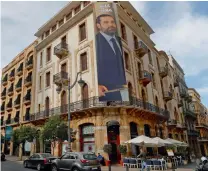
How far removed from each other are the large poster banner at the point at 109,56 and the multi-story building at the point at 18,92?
13.2 metres

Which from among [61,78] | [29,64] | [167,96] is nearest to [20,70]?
[29,64]

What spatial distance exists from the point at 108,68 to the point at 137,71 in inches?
227

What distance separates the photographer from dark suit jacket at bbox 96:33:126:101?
1981 cm

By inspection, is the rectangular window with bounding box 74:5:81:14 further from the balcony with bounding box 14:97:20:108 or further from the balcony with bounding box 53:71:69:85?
the balcony with bounding box 14:97:20:108

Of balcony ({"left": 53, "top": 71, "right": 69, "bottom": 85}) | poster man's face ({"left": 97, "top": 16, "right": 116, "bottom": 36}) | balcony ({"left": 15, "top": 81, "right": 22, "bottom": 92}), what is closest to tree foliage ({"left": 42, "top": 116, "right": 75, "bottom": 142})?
balcony ({"left": 53, "top": 71, "right": 69, "bottom": 85})

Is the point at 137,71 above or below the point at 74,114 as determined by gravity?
above

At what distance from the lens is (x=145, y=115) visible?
75.2 feet

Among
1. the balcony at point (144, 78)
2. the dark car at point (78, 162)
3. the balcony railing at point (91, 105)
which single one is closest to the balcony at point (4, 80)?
the balcony railing at point (91, 105)

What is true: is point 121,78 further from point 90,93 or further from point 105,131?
point 105,131

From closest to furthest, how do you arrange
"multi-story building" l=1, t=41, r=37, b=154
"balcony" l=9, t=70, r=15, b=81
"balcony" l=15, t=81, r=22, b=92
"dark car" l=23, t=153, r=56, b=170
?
"dark car" l=23, t=153, r=56, b=170 < "multi-story building" l=1, t=41, r=37, b=154 < "balcony" l=15, t=81, r=22, b=92 < "balcony" l=9, t=70, r=15, b=81

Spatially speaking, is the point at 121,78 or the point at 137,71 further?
the point at 137,71

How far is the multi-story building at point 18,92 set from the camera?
30.0 meters

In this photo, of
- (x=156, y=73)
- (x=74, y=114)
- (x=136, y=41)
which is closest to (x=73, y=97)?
(x=74, y=114)

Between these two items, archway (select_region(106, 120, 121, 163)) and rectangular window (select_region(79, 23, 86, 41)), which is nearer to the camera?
archway (select_region(106, 120, 121, 163))
